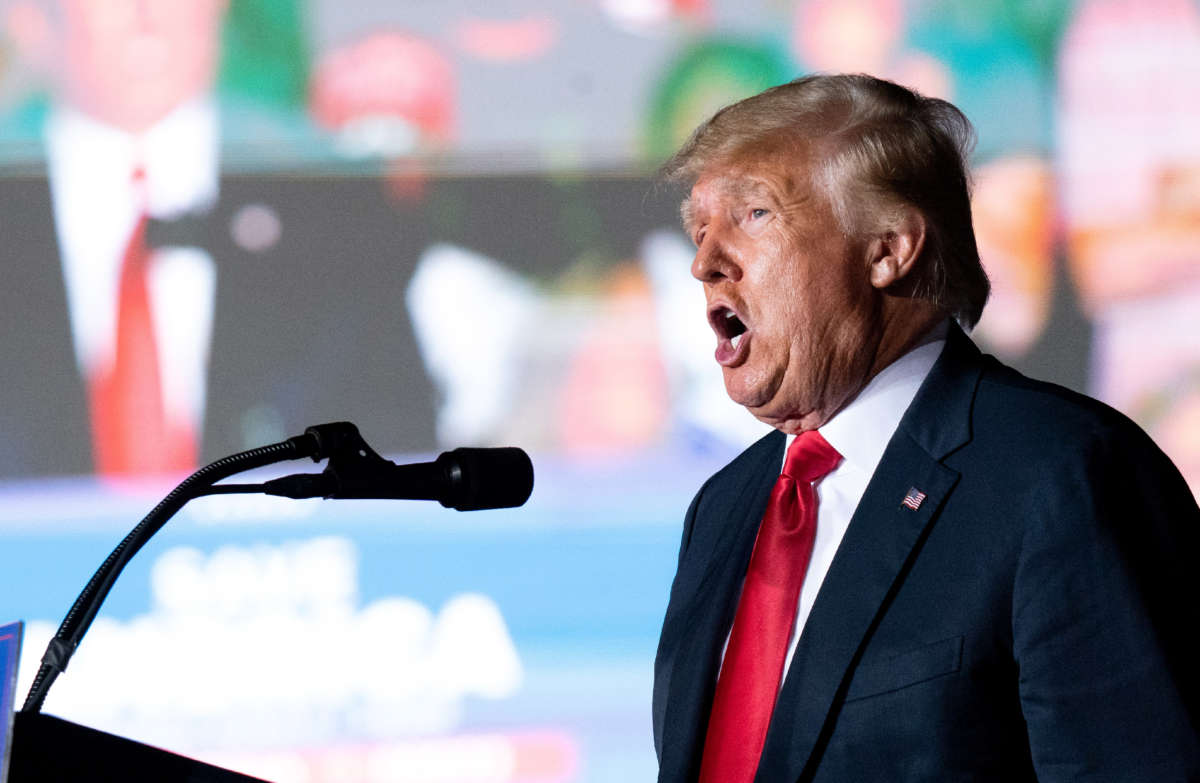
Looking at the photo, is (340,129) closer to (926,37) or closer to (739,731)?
(926,37)

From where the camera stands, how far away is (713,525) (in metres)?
1.95

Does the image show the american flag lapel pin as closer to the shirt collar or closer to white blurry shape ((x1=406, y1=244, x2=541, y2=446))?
the shirt collar

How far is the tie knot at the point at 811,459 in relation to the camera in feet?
5.60

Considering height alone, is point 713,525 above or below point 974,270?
below

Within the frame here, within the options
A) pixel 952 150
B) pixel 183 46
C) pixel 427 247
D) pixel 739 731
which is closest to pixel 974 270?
pixel 952 150

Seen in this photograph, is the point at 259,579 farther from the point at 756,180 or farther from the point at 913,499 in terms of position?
the point at 913,499

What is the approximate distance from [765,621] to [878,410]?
0.30m

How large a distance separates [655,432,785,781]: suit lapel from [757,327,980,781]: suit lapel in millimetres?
163

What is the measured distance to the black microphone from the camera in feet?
4.15

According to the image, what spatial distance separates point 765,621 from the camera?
163 centimetres

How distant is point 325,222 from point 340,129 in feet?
0.69

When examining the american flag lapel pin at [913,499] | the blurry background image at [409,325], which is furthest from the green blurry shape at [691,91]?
the american flag lapel pin at [913,499]

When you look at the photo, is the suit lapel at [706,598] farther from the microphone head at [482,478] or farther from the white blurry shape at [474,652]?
the white blurry shape at [474,652]

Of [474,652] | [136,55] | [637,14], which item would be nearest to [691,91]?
[637,14]
